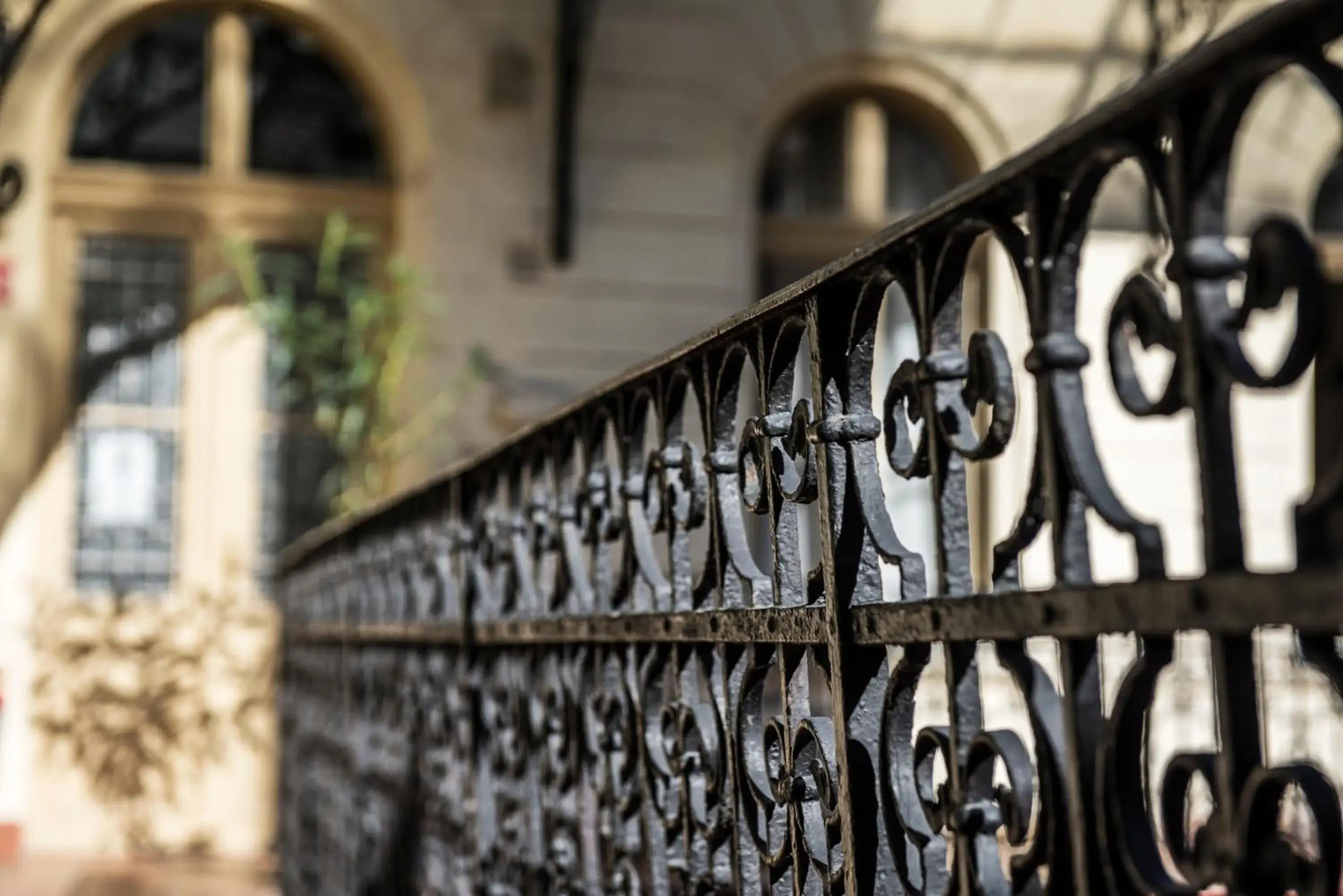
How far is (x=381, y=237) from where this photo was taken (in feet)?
24.4

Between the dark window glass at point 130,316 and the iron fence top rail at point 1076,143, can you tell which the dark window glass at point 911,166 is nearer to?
the dark window glass at point 130,316

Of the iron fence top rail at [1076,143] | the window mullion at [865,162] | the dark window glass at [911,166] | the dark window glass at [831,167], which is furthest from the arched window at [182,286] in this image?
the iron fence top rail at [1076,143]

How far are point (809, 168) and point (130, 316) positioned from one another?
2.91m

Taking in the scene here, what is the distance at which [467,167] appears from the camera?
7367mm

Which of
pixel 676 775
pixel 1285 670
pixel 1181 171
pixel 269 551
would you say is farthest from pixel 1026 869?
pixel 1285 670

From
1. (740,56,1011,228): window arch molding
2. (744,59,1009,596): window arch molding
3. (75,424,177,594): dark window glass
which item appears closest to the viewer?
(75,424,177,594): dark window glass

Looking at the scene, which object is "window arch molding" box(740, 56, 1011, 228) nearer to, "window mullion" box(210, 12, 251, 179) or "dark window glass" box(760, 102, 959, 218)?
"dark window glass" box(760, 102, 959, 218)

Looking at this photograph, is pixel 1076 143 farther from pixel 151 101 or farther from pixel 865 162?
pixel 865 162

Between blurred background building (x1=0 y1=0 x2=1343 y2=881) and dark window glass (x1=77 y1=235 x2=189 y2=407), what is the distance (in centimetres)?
1

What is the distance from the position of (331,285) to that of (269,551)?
3.77 ft

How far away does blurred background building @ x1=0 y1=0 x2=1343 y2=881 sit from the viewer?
7008mm

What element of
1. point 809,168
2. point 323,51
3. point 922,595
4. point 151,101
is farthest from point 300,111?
point 922,595

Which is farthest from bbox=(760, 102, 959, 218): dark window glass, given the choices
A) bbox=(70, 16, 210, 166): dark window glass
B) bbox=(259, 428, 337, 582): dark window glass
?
bbox=(70, 16, 210, 166): dark window glass

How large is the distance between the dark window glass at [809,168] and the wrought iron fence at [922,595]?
5788 millimetres
